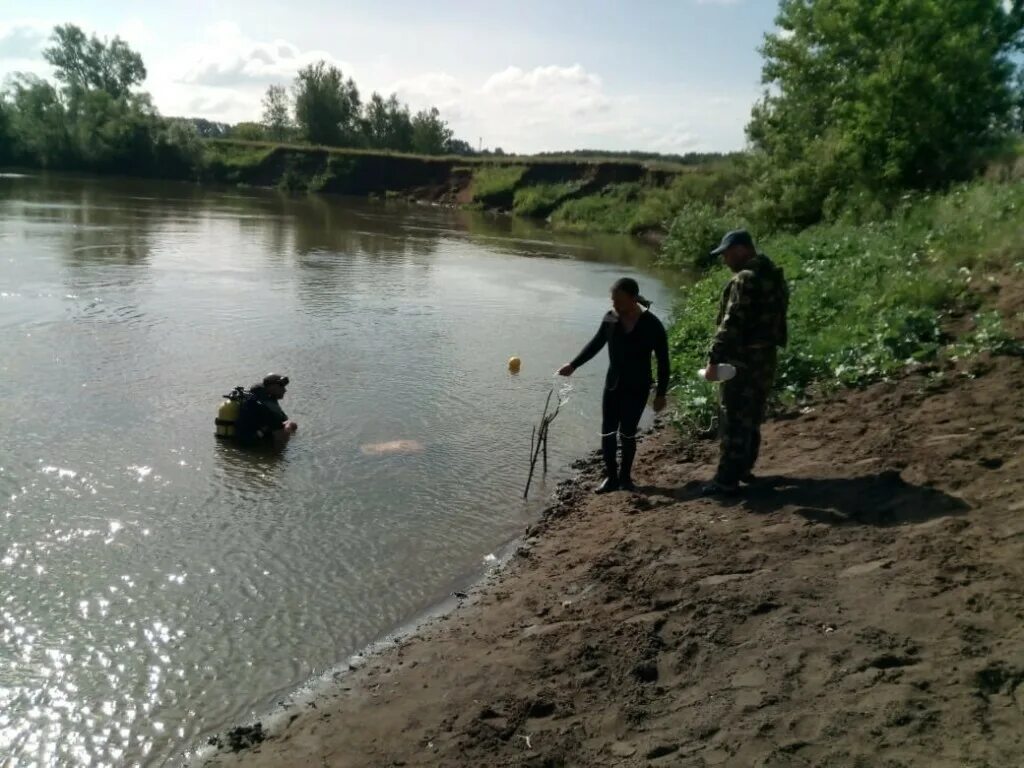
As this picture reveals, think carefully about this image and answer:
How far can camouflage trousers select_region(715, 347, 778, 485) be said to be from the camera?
7.04 metres

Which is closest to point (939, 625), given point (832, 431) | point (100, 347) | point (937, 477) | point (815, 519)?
point (815, 519)

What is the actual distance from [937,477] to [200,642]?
5.39 m

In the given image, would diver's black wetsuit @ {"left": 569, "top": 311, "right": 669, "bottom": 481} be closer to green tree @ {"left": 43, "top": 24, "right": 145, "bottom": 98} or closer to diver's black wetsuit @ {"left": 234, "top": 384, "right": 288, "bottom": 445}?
diver's black wetsuit @ {"left": 234, "top": 384, "right": 288, "bottom": 445}

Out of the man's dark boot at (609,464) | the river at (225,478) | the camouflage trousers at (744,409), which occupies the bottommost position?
the river at (225,478)

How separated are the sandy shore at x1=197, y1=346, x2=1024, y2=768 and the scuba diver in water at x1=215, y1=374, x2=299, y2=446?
404cm

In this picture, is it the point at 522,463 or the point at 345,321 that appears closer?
the point at 522,463

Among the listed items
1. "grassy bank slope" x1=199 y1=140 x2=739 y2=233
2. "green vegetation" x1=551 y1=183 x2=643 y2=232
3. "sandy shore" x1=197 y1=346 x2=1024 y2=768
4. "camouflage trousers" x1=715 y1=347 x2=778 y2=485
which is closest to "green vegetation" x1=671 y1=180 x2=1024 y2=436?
"sandy shore" x1=197 y1=346 x2=1024 y2=768

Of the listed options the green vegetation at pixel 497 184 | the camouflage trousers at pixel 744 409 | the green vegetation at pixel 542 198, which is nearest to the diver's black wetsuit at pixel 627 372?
the camouflage trousers at pixel 744 409

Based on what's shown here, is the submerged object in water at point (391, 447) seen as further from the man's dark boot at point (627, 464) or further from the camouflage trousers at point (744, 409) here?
the camouflage trousers at point (744, 409)

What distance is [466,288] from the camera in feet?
76.9

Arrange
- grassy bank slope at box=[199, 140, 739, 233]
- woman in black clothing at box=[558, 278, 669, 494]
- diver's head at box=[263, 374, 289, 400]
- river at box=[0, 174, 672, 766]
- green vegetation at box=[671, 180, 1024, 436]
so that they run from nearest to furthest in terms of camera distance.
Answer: river at box=[0, 174, 672, 766] < woman in black clothing at box=[558, 278, 669, 494] < green vegetation at box=[671, 180, 1024, 436] < diver's head at box=[263, 374, 289, 400] < grassy bank slope at box=[199, 140, 739, 233]

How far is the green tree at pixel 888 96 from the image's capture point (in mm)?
21328

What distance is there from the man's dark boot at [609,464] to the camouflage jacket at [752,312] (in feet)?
5.11

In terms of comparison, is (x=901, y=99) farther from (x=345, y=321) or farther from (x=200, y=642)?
(x=200, y=642)
